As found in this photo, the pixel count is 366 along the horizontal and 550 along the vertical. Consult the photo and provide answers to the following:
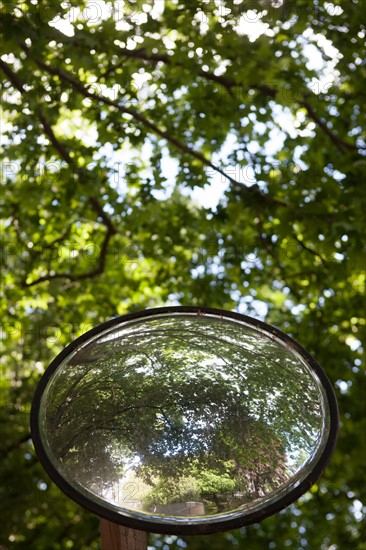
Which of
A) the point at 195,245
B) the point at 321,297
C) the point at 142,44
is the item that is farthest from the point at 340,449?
the point at 142,44

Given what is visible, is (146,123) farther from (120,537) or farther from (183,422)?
(120,537)

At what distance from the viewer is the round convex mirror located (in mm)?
1817

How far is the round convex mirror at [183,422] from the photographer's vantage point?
71.6 inches

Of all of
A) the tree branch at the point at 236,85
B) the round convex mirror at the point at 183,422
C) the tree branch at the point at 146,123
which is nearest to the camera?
the round convex mirror at the point at 183,422

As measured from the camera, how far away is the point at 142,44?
4.41m

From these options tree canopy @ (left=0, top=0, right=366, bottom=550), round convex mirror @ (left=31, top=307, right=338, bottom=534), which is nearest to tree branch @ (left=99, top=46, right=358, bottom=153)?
tree canopy @ (left=0, top=0, right=366, bottom=550)

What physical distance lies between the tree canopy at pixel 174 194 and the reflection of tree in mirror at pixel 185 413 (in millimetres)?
2399

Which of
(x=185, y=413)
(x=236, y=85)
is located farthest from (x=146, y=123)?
(x=185, y=413)

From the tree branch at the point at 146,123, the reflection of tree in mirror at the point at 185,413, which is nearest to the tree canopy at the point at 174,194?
the tree branch at the point at 146,123

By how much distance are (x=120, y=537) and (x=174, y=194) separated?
13.6 feet

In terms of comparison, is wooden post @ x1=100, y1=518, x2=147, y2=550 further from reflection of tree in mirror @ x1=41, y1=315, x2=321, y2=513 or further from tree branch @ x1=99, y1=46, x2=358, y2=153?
tree branch @ x1=99, y1=46, x2=358, y2=153

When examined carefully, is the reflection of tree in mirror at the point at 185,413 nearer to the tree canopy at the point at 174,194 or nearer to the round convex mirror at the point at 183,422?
the round convex mirror at the point at 183,422

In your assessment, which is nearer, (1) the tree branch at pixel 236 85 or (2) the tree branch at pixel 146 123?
(2) the tree branch at pixel 146 123

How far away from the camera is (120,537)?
6.21 ft
